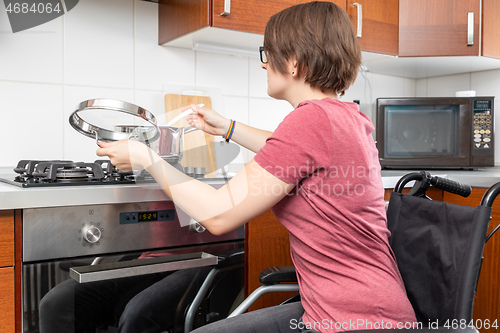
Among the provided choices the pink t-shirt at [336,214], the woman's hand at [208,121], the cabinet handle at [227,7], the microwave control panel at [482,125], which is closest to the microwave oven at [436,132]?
the microwave control panel at [482,125]

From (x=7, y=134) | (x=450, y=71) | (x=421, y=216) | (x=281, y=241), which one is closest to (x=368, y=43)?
(x=450, y=71)

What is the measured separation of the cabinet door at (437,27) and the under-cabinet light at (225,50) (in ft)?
2.20

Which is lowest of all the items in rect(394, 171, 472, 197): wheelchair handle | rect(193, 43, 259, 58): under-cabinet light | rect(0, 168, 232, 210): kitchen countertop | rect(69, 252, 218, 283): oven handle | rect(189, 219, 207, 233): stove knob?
rect(69, 252, 218, 283): oven handle

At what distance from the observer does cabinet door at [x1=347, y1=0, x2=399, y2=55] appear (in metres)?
1.86

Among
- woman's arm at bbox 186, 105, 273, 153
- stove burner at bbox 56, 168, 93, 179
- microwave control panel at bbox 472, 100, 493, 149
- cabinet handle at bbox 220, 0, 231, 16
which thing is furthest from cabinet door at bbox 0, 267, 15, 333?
microwave control panel at bbox 472, 100, 493, 149

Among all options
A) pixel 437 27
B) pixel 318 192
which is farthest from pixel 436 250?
pixel 437 27

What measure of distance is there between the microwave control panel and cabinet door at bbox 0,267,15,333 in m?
1.84

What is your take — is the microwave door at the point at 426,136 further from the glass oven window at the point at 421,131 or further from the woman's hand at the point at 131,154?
the woman's hand at the point at 131,154

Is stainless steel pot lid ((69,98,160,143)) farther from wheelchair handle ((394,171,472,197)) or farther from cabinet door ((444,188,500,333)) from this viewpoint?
cabinet door ((444,188,500,333))

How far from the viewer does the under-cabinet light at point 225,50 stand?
5.87ft

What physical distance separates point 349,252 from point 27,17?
1331 millimetres

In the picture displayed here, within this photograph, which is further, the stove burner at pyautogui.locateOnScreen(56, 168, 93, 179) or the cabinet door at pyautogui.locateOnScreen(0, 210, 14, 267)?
the stove burner at pyautogui.locateOnScreen(56, 168, 93, 179)

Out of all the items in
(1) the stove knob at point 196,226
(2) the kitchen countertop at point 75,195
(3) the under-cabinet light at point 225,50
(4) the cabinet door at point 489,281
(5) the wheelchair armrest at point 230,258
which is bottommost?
(4) the cabinet door at point 489,281

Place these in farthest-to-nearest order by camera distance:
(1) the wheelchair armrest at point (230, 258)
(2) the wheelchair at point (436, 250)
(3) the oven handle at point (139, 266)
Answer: (1) the wheelchair armrest at point (230, 258)
(3) the oven handle at point (139, 266)
(2) the wheelchair at point (436, 250)
